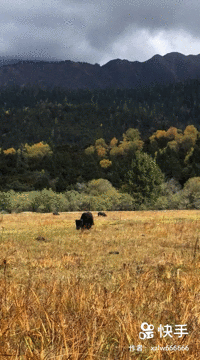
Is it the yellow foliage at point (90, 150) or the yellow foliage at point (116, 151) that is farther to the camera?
the yellow foliage at point (116, 151)

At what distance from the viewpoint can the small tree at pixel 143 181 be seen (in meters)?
52.5

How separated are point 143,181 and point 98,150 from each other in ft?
307

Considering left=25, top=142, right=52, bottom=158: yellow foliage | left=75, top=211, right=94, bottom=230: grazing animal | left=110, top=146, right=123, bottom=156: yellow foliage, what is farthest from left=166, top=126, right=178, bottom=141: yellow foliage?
left=75, top=211, right=94, bottom=230: grazing animal

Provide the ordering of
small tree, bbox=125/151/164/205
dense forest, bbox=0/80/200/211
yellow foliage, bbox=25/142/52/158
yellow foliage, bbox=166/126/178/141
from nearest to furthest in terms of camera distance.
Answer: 1. small tree, bbox=125/151/164/205
2. dense forest, bbox=0/80/200/211
3. yellow foliage, bbox=25/142/52/158
4. yellow foliage, bbox=166/126/178/141

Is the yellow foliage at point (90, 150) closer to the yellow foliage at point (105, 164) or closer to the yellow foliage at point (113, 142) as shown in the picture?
the yellow foliage at point (105, 164)

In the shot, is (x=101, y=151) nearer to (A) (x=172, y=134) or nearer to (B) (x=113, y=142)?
(B) (x=113, y=142)

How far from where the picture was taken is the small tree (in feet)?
172

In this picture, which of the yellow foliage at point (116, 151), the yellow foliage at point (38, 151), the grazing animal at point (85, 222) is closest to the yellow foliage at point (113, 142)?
the yellow foliage at point (116, 151)

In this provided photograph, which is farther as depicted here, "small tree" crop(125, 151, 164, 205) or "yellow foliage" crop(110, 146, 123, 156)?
"yellow foliage" crop(110, 146, 123, 156)

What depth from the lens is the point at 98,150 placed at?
14500 centimetres

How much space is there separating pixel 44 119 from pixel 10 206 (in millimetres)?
146621

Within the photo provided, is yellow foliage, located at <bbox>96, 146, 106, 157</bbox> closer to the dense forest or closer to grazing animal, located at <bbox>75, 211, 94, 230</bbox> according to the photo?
the dense forest

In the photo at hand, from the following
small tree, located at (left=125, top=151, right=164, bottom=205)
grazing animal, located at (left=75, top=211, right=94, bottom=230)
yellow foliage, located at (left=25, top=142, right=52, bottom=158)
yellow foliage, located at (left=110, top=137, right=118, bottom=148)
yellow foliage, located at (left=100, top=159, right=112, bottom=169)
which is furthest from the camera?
yellow foliage, located at (left=110, top=137, right=118, bottom=148)

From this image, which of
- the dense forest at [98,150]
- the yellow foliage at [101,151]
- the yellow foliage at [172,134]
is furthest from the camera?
the yellow foliage at [172,134]
